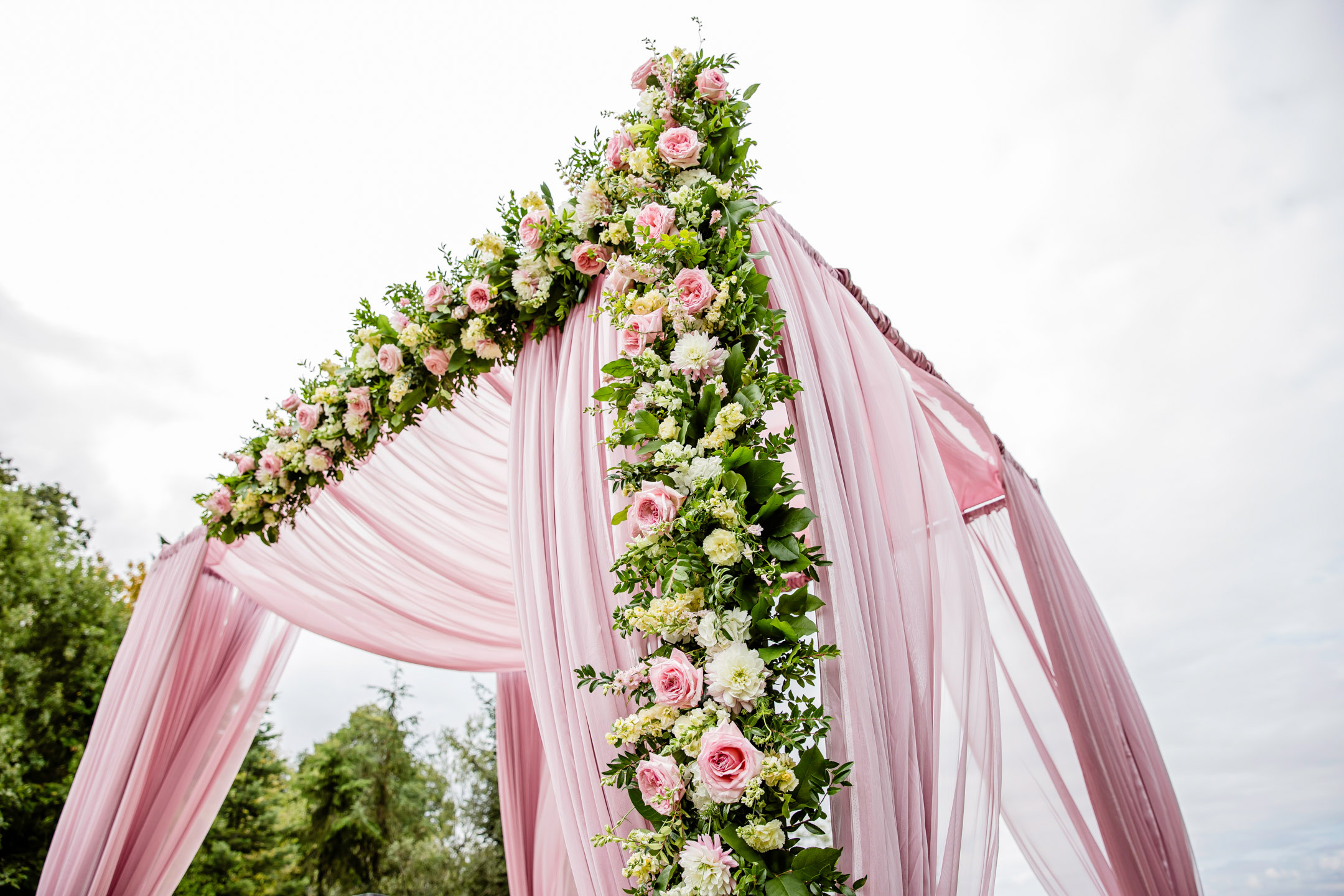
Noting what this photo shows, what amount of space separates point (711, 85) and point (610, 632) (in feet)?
4.19

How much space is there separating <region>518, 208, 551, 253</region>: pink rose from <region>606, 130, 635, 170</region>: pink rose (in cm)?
26

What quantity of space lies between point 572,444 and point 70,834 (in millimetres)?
2776

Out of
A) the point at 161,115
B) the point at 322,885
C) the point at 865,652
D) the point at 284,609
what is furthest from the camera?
the point at 322,885

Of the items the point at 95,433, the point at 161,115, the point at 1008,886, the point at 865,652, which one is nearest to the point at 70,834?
the point at 865,652

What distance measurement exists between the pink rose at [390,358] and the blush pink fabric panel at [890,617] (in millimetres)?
1272

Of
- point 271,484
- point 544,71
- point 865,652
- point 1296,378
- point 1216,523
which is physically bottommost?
point 865,652

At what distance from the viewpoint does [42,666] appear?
24.5 feet

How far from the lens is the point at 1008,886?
2.53m

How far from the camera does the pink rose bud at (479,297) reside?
204cm

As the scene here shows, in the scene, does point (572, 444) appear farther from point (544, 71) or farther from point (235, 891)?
point (235, 891)

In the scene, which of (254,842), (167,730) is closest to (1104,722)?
(167,730)

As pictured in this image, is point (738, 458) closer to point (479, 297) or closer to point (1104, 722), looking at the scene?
point (479, 297)

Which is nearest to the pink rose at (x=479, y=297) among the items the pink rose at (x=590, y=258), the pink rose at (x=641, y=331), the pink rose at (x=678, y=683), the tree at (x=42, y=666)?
the pink rose at (x=590, y=258)

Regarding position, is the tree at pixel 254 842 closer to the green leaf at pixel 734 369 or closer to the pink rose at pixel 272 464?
the pink rose at pixel 272 464
